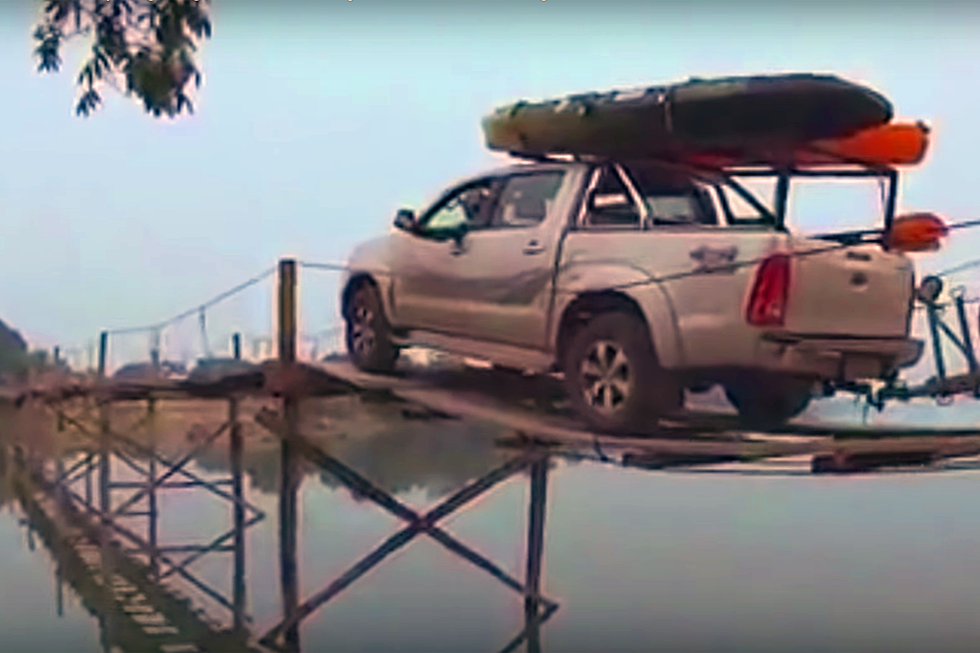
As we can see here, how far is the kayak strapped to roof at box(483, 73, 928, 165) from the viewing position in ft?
5.23

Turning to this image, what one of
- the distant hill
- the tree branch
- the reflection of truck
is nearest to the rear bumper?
the reflection of truck

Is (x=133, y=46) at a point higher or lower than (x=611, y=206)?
higher

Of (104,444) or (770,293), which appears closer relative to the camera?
(770,293)

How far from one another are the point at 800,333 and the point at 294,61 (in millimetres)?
634

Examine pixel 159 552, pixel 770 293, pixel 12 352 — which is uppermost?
pixel 770 293

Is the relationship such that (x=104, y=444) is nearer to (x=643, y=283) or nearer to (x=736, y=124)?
(x=643, y=283)

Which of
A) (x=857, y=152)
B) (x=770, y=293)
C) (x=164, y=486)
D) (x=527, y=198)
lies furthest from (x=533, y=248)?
(x=164, y=486)

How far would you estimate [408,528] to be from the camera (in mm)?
1649

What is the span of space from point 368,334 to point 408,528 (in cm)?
22

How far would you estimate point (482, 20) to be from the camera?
1.65 meters

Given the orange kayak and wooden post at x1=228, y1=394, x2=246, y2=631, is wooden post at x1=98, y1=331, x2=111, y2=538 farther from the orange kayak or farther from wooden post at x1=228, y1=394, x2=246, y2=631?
the orange kayak

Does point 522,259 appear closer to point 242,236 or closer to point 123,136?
point 242,236

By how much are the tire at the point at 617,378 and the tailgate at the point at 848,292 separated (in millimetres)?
152

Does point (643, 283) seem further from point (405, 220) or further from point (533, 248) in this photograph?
point (405, 220)
